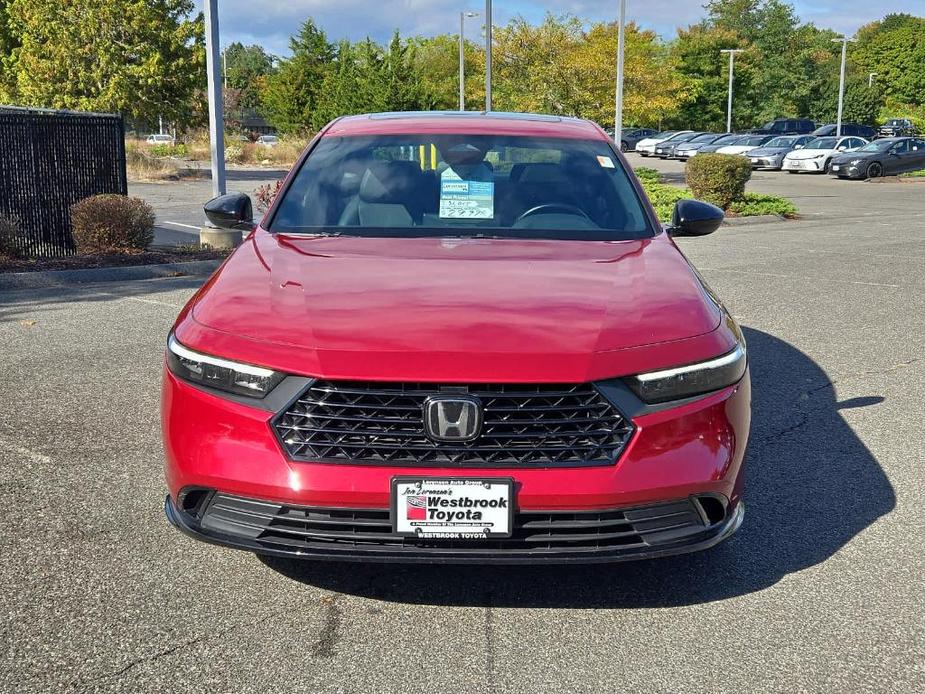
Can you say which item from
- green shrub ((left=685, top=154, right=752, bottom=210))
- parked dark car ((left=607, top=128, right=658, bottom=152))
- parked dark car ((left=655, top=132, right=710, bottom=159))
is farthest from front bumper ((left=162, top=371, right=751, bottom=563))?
parked dark car ((left=607, top=128, right=658, bottom=152))

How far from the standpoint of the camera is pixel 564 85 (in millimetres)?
35094

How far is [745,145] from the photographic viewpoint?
152ft

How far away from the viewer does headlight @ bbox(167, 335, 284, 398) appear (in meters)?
3.08

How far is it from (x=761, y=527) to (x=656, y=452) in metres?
1.32

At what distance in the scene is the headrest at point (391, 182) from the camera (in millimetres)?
4609

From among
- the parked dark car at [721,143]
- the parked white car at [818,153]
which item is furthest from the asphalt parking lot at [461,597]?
the parked dark car at [721,143]

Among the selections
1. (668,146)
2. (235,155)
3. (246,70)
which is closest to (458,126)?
(235,155)

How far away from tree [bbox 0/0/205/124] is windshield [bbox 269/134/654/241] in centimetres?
2943

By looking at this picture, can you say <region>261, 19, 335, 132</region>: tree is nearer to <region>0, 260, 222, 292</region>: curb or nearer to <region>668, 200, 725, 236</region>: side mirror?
<region>0, 260, 222, 292</region>: curb

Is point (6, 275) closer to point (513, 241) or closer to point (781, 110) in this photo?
point (513, 241)

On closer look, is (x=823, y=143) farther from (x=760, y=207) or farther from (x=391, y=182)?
(x=391, y=182)

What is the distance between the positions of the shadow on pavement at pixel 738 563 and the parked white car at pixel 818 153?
3697cm

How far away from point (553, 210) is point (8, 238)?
909 centimetres

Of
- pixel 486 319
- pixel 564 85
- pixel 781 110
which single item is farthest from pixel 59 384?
pixel 781 110
